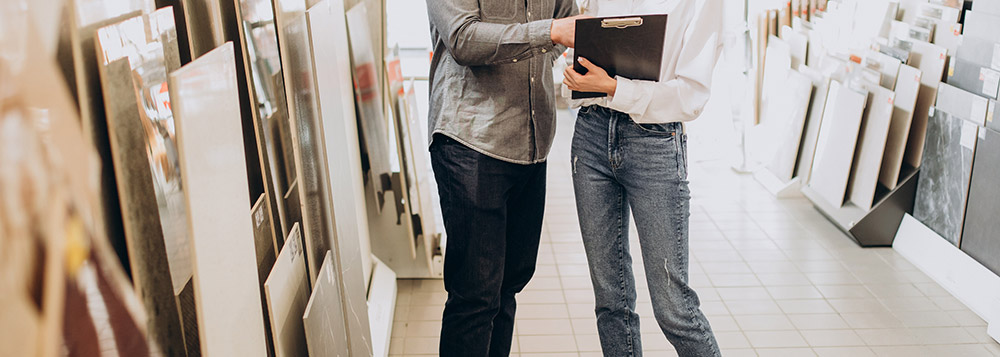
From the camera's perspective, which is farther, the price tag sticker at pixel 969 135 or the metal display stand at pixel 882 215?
the metal display stand at pixel 882 215

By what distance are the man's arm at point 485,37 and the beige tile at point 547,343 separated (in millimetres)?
1391

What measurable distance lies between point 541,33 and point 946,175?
245 cm

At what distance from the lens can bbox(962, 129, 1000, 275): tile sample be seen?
2.98m

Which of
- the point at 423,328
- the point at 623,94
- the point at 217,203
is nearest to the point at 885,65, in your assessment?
the point at 623,94

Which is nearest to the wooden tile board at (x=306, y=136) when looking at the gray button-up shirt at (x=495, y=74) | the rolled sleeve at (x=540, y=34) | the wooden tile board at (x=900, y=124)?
the gray button-up shirt at (x=495, y=74)

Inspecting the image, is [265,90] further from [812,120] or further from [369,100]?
[812,120]

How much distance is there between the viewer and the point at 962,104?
10.3ft

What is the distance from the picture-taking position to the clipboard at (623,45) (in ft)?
5.56

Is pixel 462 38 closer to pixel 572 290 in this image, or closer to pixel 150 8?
pixel 150 8

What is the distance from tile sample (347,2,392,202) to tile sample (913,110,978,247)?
7.82 ft

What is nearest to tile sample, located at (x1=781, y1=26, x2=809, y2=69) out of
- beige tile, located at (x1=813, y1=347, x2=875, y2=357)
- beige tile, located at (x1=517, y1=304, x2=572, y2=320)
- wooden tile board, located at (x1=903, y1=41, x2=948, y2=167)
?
wooden tile board, located at (x1=903, y1=41, x2=948, y2=167)

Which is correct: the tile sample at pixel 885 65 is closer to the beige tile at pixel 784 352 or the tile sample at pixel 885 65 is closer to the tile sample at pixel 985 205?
the tile sample at pixel 985 205

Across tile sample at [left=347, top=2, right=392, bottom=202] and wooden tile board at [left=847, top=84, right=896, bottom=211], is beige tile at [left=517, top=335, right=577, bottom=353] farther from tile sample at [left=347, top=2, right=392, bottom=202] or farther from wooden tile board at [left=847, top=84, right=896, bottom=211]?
wooden tile board at [left=847, top=84, right=896, bottom=211]

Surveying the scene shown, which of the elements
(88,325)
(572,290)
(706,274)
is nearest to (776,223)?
(706,274)
